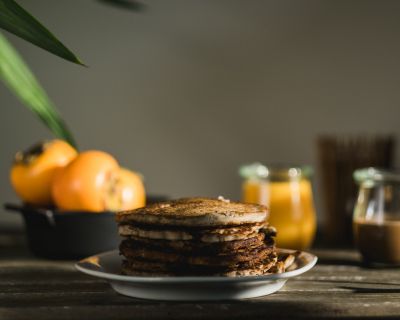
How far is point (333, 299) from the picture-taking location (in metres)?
0.94

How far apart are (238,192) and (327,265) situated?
91 centimetres

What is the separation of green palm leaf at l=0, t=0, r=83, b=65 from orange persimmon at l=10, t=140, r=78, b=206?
0.37 m

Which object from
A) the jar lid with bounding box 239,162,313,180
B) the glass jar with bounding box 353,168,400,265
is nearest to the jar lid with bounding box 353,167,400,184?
the glass jar with bounding box 353,168,400,265

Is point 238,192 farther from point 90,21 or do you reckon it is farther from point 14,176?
point 14,176

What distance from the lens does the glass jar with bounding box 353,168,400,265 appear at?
120 centimetres

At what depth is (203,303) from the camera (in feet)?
2.93

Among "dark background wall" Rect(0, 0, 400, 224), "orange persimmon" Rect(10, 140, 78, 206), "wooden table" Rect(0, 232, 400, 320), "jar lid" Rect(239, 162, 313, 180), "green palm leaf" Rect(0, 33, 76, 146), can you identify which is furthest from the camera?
"dark background wall" Rect(0, 0, 400, 224)

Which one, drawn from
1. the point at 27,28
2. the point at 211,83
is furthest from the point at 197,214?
the point at 211,83

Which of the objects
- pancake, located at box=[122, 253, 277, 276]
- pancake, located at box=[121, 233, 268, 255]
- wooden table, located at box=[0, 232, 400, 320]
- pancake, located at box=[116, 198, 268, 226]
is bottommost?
wooden table, located at box=[0, 232, 400, 320]

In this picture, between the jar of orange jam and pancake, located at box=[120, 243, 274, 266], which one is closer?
pancake, located at box=[120, 243, 274, 266]

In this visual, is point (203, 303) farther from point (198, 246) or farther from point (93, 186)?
point (93, 186)

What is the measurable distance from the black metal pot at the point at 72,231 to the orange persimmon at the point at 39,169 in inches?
2.0

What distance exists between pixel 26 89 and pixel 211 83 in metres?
1.05

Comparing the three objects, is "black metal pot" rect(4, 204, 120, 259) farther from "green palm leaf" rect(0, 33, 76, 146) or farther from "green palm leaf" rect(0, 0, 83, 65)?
"green palm leaf" rect(0, 0, 83, 65)
